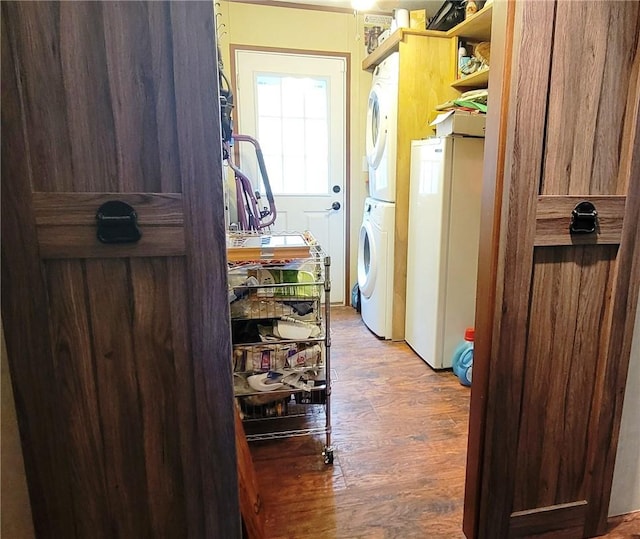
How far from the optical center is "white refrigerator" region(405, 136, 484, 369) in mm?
2418

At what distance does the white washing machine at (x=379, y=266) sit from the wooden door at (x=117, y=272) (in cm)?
215

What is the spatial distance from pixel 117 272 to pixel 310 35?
3.07 metres

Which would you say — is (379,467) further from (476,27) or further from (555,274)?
(476,27)

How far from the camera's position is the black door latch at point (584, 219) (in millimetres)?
1165

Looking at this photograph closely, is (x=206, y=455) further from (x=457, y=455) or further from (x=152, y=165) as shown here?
(x=457, y=455)

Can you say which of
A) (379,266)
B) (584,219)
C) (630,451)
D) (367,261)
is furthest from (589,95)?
(367,261)

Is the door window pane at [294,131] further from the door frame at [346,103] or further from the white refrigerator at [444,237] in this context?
the white refrigerator at [444,237]

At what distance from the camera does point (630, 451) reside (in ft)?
4.79

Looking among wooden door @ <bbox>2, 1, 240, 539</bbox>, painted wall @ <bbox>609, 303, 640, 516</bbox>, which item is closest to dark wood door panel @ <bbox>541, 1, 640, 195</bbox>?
painted wall @ <bbox>609, 303, 640, 516</bbox>

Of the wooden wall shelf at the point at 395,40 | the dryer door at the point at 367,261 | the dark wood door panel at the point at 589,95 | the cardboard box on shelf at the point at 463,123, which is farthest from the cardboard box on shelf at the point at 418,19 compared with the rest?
the dark wood door panel at the point at 589,95

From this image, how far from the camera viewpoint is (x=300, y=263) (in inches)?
67.6

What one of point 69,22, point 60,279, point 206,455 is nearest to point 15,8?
point 69,22

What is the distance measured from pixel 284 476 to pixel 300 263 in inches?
34.1

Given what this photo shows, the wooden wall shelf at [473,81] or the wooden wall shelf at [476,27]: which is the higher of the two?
the wooden wall shelf at [476,27]
